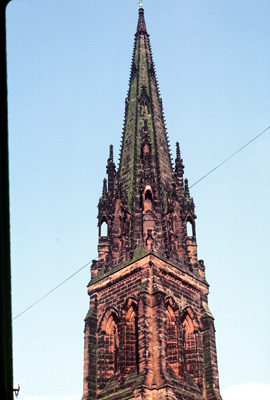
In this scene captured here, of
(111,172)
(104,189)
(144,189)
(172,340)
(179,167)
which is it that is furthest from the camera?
(179,167)

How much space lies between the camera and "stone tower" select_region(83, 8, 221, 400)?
2455 cm

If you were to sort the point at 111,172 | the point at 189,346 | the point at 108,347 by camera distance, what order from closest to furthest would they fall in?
the point at 108,347
the point at 189,346
the point at 111,172

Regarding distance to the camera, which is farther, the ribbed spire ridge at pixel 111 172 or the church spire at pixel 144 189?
the ribbed spire ridge at pixel 111 172

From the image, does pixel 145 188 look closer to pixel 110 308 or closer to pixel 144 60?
pixel 110 308

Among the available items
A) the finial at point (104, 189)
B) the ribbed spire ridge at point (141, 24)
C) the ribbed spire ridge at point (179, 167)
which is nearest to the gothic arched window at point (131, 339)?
the finial at point (104, 189)

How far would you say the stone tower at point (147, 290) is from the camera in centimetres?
2455

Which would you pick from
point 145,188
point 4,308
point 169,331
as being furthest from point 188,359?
point 4,308

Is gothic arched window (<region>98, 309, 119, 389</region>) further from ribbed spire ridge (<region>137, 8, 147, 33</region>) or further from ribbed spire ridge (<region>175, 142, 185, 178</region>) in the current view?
ribbed spire ridge (<region>137, 8, 147, 33</region>)

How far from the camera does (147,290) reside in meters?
25.8

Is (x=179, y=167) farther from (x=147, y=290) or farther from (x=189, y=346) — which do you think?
(x=189, y=346)

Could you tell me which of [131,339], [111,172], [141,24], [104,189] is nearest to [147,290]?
[131,339]

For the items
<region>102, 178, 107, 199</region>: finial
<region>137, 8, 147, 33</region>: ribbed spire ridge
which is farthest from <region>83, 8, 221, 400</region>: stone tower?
<region>137, 8, 147, 33</region>: ribbed spire ridge

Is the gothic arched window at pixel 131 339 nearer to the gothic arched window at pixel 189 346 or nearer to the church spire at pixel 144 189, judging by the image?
the gothic arched window at pixel 189 346

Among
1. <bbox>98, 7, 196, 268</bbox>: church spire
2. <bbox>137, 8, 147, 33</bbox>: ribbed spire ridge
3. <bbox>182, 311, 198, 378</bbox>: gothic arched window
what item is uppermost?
<bbox>137, 8, 147, 33</bbox>: ribbed spire ridge
